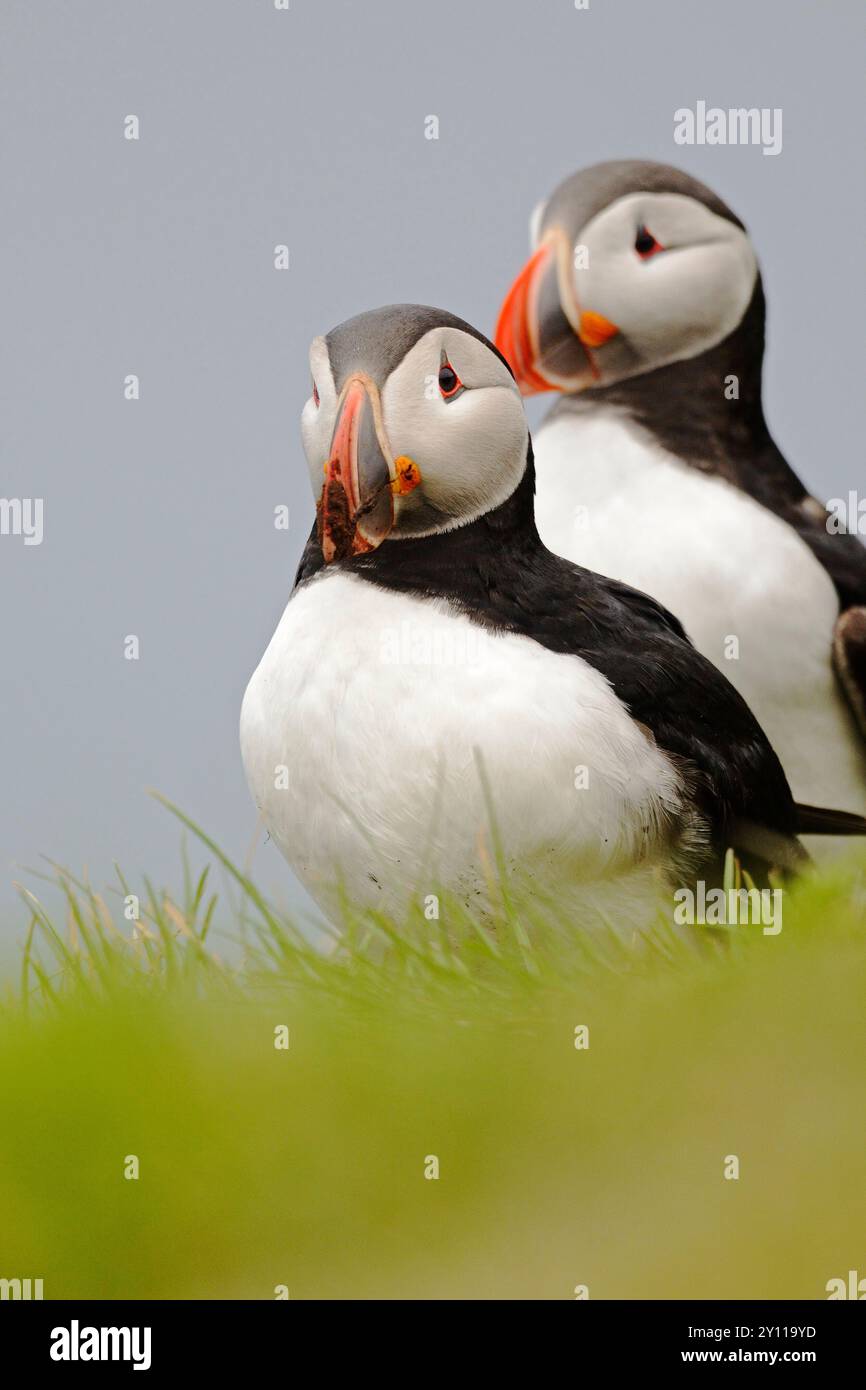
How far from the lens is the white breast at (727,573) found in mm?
4828

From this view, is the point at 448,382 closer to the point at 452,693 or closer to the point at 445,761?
the point at 452,693

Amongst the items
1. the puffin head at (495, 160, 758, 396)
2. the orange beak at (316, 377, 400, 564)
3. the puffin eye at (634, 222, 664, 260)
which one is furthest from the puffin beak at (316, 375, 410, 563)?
Result: the puffin eye at (634, 222, 664, 260)

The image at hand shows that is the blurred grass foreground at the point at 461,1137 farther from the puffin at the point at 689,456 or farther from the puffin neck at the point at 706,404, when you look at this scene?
the puffin neck at the point at 706,404

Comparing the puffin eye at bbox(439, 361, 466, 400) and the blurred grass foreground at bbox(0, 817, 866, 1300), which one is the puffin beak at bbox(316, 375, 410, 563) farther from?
the blurred grass foreground at bbox(0, 817, 866, 1300)

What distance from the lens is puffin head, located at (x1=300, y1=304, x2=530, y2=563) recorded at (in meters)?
3.46

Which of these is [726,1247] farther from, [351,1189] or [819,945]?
[819,945]

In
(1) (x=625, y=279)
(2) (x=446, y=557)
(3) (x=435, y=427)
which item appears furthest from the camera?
(1) (x=625, y=279)

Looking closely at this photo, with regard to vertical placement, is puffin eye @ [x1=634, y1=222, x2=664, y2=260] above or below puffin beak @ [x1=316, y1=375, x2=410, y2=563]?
above

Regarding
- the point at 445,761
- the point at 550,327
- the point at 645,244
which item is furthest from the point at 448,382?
the point at 645,244

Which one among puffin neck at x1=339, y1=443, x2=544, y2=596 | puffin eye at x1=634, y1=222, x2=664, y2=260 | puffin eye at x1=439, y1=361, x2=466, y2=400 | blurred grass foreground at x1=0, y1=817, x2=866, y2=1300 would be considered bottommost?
blurred grass foreground at x1=0, y1=817, x2=866, y2=1300

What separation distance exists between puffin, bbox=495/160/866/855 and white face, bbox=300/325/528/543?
4.06 feet

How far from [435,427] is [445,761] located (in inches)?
24.3

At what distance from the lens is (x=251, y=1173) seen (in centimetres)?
281

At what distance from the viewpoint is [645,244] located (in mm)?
5074
